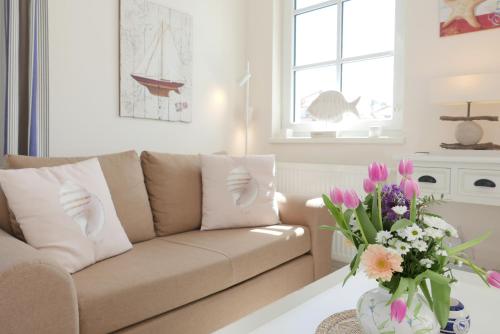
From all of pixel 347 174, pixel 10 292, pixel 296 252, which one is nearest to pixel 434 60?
pixel 347 174

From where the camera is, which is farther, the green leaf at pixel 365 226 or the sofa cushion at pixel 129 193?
the sofa cushion at pixel 129 193

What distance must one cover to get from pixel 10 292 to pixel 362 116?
99.6 inches

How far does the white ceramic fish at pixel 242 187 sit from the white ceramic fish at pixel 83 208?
2.69 feet

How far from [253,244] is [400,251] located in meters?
1.15

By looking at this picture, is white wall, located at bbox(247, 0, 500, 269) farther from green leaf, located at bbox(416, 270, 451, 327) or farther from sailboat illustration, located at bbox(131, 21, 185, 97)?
green leaf, located at bbox(416, 270, 451, 327)

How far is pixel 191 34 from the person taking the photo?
9.51 ft

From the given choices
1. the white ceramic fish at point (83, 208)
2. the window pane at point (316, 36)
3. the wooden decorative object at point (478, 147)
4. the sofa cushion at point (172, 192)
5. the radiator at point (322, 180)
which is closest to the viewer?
the white ceramic fish at point (83, 208)

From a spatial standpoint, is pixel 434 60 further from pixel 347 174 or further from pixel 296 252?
pixel 296 252

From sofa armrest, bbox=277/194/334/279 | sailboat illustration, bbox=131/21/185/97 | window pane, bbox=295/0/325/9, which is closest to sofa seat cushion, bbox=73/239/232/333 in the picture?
sofa armrest, bbox=277/194/334/279

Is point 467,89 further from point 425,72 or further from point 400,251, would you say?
point 400,251

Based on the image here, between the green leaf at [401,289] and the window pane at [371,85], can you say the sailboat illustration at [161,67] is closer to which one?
the window pane at [371,85]

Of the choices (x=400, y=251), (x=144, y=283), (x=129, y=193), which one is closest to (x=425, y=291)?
(x=400, y=251)

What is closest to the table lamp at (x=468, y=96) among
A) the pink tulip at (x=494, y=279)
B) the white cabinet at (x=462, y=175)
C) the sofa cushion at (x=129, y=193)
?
the white cabinet at (x=462, y=175)

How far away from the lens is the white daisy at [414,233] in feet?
2.55
